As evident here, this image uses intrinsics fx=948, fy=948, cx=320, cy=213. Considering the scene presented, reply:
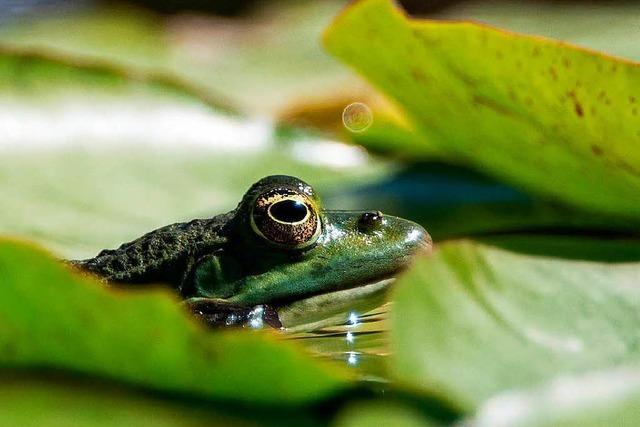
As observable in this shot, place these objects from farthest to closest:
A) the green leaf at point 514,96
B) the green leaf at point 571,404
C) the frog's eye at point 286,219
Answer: the frog's eye at point 286,219, the green leaf at point 514,96, the green leaf at point 571,404

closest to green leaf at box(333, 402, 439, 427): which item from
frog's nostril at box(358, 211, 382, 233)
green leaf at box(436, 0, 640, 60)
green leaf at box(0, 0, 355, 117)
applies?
frog's nostril at box(358, 211, 382, 233)

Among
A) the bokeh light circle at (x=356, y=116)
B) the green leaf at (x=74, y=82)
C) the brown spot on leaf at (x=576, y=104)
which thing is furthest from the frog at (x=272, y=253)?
the bokeh light circle at (x=356, y=116)

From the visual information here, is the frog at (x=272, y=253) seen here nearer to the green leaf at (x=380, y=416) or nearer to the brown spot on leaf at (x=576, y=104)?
the brown spot on leaf at (x=576, y=104)

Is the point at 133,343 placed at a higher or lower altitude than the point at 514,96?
lower

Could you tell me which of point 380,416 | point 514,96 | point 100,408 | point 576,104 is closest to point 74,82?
point 514,96

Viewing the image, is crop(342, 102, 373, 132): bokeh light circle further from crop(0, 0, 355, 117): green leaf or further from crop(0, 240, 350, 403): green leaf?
crop(0, 240, 350, 403): green leaf

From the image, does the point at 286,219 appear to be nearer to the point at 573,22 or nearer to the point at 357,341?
the point at 357,341

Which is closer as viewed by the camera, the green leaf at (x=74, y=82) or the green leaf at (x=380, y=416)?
the green leaf at (x=380, y=416)

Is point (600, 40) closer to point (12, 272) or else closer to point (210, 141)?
point (210, 141)
